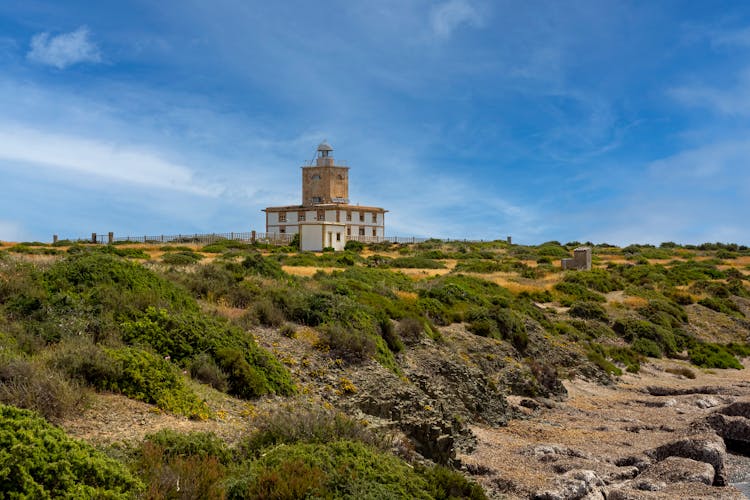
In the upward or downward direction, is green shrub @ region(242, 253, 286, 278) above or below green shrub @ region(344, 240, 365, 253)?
below

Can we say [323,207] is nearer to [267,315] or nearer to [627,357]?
[627,357]

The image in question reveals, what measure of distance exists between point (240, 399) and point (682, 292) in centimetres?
→ 3817

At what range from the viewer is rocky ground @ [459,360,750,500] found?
443 inches

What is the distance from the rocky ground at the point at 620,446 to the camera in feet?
36.9

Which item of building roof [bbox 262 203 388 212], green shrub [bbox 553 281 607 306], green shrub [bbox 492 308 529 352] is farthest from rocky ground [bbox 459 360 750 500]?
building roof [bbox 262 203 388 212]

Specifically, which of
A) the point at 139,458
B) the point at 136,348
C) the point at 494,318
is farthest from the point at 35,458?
the point at 494,318

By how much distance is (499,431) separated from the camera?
1587cm

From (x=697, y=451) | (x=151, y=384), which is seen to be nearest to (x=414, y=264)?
(x=697, y=451)

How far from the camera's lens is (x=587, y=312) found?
32844 millimetres

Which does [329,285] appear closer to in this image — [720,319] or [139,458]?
[139,458]

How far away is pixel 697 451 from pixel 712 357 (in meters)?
18.0

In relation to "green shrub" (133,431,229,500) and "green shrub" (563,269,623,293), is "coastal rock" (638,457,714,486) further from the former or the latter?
"green shrub" (563,269,623,293)

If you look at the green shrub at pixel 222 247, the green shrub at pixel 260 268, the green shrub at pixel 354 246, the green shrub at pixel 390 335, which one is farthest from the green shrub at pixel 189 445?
the green shrub at pixel 354 246

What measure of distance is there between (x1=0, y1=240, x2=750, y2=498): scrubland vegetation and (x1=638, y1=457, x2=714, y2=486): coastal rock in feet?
16.9
